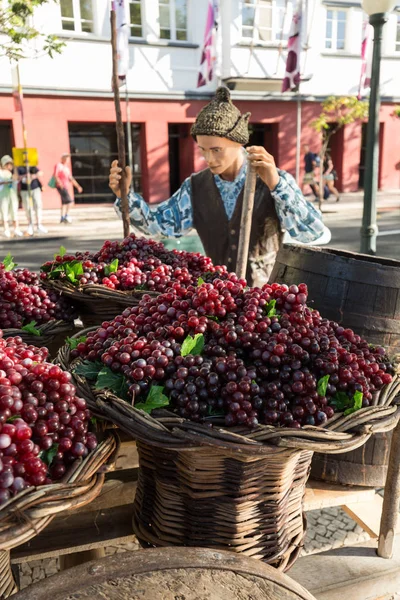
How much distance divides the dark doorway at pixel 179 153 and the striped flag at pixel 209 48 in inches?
68.0

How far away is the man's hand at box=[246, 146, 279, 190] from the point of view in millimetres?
2604

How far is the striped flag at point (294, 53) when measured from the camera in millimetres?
16516

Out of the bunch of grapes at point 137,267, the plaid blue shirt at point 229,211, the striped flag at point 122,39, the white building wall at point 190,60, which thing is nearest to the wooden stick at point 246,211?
the bunch of grapes at point 137,267

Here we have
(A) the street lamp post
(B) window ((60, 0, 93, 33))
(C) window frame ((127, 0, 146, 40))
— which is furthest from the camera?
(C) window frame ((127, 0, 146, 40))

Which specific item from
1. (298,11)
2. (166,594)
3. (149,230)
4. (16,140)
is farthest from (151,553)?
(298,11)

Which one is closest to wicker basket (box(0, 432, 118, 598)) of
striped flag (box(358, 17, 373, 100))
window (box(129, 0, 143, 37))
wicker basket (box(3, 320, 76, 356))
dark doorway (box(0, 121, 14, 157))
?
wicker basket (box(3, 320, 76, 356))

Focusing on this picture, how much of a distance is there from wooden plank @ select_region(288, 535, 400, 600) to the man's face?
2.04 meters

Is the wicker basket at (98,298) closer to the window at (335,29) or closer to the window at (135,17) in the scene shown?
the window at (135,17)

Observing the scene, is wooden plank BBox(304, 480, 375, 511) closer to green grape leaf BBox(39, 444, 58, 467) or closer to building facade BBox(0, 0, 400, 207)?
green grape leaf BBox(39, 444, 58, 467)

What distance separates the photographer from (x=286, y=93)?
1856 centimetres

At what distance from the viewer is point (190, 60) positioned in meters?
17.1

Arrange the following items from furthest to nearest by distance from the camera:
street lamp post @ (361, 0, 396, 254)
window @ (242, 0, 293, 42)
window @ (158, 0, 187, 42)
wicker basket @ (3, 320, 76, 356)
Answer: window @ (242, 0, 293, 42) < window @ (158, 0, 187, 42) < street lamp post @ (361, 0, 396, 254) < wicker basket @ (3, 320, 76, 356)

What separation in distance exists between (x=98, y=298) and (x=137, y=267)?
0.30 meters

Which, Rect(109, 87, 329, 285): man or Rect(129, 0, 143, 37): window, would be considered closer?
Rect(109, 87, 329, 285): man
